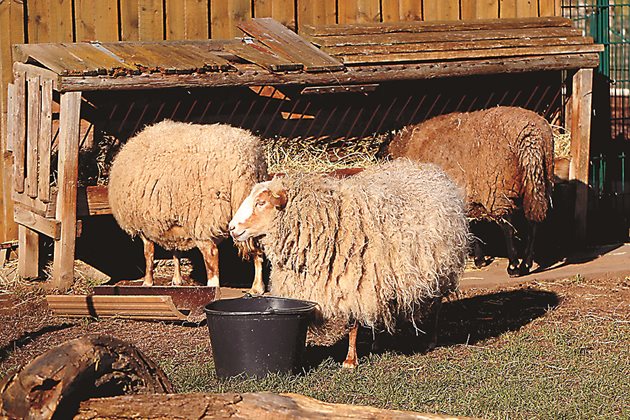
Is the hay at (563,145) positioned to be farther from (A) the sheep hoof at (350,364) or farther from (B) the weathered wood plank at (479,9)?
(A) the sheep hoof at (350,364)

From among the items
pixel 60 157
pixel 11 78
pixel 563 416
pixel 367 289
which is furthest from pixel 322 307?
pixel 11 78

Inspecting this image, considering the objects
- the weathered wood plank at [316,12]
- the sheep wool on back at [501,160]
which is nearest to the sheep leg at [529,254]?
the sheep wool on back at [501,160]

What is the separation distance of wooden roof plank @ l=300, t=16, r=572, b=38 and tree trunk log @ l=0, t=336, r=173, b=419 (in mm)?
6678

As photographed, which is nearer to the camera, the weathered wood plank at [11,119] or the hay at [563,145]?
the weathered wood plank at [11,119]

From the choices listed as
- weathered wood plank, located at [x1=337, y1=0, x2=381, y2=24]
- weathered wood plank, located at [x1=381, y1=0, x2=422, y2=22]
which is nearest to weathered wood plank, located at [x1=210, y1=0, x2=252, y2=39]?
weathered wood plank, located at [x1=337, y1=0, x2=381, y2=24]

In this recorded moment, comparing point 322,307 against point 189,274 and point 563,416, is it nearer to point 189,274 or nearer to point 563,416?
point 563,416

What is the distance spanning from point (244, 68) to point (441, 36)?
2.59 m

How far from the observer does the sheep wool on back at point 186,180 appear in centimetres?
912

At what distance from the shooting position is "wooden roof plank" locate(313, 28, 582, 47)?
432 inches

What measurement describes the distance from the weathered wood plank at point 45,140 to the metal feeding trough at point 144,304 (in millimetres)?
1463

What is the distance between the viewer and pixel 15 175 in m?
10.3

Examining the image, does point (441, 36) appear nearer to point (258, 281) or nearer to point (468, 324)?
point (258, 281)

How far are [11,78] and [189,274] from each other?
277 cm

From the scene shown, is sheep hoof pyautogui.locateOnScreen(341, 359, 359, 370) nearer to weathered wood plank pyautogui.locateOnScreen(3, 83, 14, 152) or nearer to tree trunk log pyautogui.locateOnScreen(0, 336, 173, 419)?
tree trunk log pyautogui.locateOnScreen(0, 336, 173, 419)
